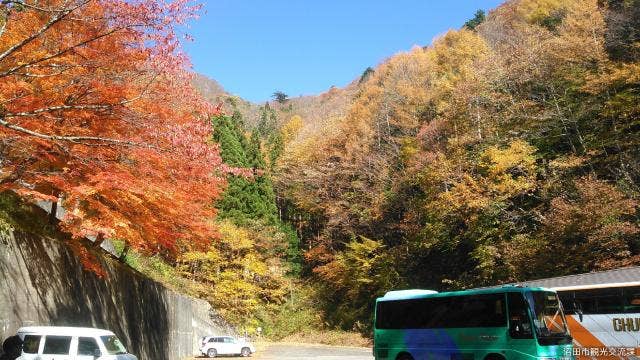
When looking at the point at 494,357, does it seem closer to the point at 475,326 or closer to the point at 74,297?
the point at 475,326

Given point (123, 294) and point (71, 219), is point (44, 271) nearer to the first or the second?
point (71, 219)

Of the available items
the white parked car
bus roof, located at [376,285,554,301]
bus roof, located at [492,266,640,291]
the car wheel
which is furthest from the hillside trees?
the car wheel

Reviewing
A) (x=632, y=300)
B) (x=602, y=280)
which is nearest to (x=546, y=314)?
(x=632, y=300)

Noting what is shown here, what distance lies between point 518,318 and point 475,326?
1296 millimetres

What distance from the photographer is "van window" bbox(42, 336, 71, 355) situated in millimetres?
10281

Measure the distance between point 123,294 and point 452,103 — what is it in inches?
1133

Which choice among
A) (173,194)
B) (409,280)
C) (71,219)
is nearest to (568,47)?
(409,280)

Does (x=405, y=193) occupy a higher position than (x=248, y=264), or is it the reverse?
(x=405, y=193)

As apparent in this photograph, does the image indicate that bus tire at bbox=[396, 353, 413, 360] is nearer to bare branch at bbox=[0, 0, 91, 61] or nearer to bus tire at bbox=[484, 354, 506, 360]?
bus tire at bbox=[484, 354, 506, 360]

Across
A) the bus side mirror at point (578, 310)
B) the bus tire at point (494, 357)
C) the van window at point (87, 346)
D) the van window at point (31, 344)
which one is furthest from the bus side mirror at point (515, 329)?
the van window at point (31, 344)

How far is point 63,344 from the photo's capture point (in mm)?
10469

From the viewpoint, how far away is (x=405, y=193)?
135 feet

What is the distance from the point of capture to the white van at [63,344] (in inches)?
403

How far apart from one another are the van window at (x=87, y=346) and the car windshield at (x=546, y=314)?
9.64 m
